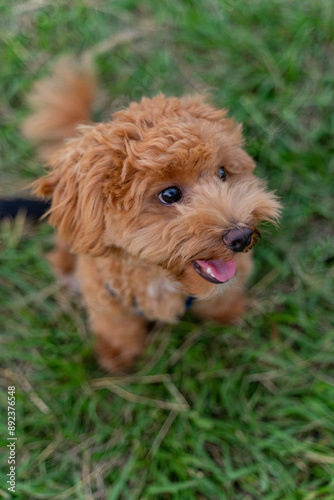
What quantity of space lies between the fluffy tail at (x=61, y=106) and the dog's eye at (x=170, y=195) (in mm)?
1010

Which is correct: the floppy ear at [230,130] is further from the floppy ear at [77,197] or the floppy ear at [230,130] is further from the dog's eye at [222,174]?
the floppy ear at [77,197]

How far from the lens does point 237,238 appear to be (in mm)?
1608

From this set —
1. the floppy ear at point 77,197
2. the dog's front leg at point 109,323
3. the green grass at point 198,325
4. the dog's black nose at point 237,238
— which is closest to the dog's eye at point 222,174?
the dog's black nose at point 237,238

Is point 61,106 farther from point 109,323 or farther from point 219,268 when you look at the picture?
point 219,268

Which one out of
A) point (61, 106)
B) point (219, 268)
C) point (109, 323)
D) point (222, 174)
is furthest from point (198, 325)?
point (61, 106)

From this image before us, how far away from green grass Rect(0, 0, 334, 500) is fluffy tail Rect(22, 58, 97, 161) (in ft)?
1.45

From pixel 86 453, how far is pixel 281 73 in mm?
2698

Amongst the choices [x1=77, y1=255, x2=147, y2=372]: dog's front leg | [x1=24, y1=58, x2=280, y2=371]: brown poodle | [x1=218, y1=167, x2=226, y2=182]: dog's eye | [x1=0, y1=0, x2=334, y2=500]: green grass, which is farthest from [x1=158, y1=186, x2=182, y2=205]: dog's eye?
[x1=0, y1=0, x2=334, y2=500]: green grass

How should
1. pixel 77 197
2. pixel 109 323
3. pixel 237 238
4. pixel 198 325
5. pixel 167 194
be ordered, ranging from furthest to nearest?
pixel 198 325 → pixel 109 323 → pixel 77 197 → pixel 167 194 → pixel 237 238

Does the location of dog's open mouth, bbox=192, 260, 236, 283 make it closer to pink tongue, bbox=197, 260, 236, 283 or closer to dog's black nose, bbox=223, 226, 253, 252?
pink tongue, bbox=197, 260, 236, 283

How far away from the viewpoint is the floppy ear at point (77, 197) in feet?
5.64

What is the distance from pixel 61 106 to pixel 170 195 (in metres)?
1.18

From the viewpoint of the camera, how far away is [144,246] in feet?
5.54

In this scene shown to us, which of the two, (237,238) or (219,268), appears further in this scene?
(219,268)
